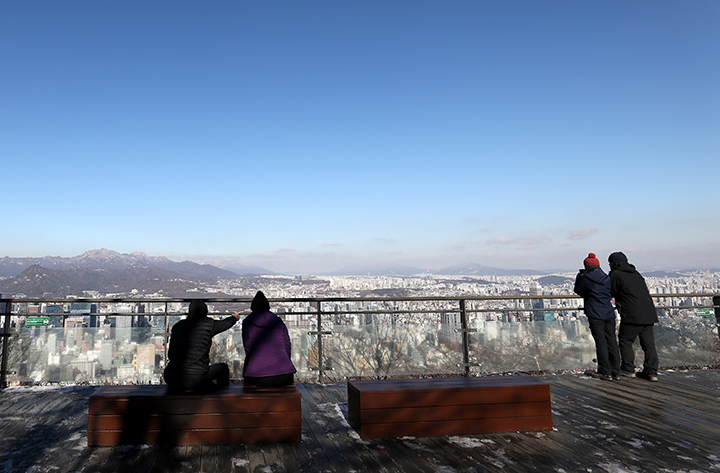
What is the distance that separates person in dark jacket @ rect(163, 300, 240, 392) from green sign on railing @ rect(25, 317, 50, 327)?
3.71 meters

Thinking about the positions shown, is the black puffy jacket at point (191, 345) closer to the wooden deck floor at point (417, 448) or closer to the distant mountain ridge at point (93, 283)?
the wooden deck floor at point (417, 448)

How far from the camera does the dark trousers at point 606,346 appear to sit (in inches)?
244

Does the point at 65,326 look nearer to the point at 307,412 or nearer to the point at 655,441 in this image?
the point at 307,412

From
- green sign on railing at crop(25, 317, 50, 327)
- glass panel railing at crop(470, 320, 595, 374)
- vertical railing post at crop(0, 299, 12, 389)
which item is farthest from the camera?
glass panel railing at crop(470, 320, 595, 374)

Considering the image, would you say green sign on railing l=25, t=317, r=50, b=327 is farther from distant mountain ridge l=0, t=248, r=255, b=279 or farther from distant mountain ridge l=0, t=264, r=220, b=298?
distant mountain ridge l=0, t=248, r=255, b=279

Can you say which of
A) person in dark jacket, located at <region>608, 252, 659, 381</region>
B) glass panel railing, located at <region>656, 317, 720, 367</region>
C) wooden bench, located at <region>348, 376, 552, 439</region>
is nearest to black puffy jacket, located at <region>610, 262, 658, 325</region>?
person in dark jacket, located at <region>608, 252, 659, 381</region>

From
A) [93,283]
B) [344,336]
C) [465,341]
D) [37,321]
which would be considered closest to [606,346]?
[465,341]

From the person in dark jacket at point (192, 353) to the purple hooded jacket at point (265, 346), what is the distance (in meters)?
0.30

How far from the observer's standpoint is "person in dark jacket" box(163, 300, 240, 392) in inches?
139

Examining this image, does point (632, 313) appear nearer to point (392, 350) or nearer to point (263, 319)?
point (392, 350)

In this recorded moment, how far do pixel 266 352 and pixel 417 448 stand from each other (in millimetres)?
1581

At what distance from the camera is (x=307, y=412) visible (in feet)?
14.6

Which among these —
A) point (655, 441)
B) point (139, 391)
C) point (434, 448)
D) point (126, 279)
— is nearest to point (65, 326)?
point (139, 391)

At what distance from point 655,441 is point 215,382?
386cm
